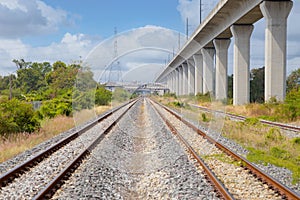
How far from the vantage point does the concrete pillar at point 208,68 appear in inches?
1780

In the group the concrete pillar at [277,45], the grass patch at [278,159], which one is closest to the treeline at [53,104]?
the grass patch at [278,159]

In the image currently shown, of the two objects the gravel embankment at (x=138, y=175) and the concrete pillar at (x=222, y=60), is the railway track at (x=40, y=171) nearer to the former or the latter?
the gravel embankment at (x=138, y=175)

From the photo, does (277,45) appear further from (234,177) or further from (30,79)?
(30,79)

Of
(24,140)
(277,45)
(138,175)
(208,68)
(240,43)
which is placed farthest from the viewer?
(208,68)

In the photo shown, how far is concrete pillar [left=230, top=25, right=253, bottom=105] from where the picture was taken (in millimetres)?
33844

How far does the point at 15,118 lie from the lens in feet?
53.4

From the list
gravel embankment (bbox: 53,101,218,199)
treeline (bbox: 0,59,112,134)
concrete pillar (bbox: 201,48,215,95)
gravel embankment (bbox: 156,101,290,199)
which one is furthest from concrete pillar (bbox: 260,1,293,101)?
concrete pillar (bbox: 201,48,215,95)

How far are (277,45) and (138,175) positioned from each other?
20.2 meters

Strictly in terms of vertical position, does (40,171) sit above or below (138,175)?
above

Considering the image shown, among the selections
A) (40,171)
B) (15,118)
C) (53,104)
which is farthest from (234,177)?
(53,104)

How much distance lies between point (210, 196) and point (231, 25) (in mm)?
29591

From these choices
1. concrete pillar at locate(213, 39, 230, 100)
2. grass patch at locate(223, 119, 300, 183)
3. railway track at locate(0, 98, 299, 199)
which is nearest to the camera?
railway track at locate(0, 98, 299, 199)

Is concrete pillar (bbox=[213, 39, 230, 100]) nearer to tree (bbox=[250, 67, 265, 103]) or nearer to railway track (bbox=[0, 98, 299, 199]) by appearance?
tree (bbox=[250, 67, 265, 103])

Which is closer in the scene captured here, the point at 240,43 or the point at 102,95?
the point at 102,95
